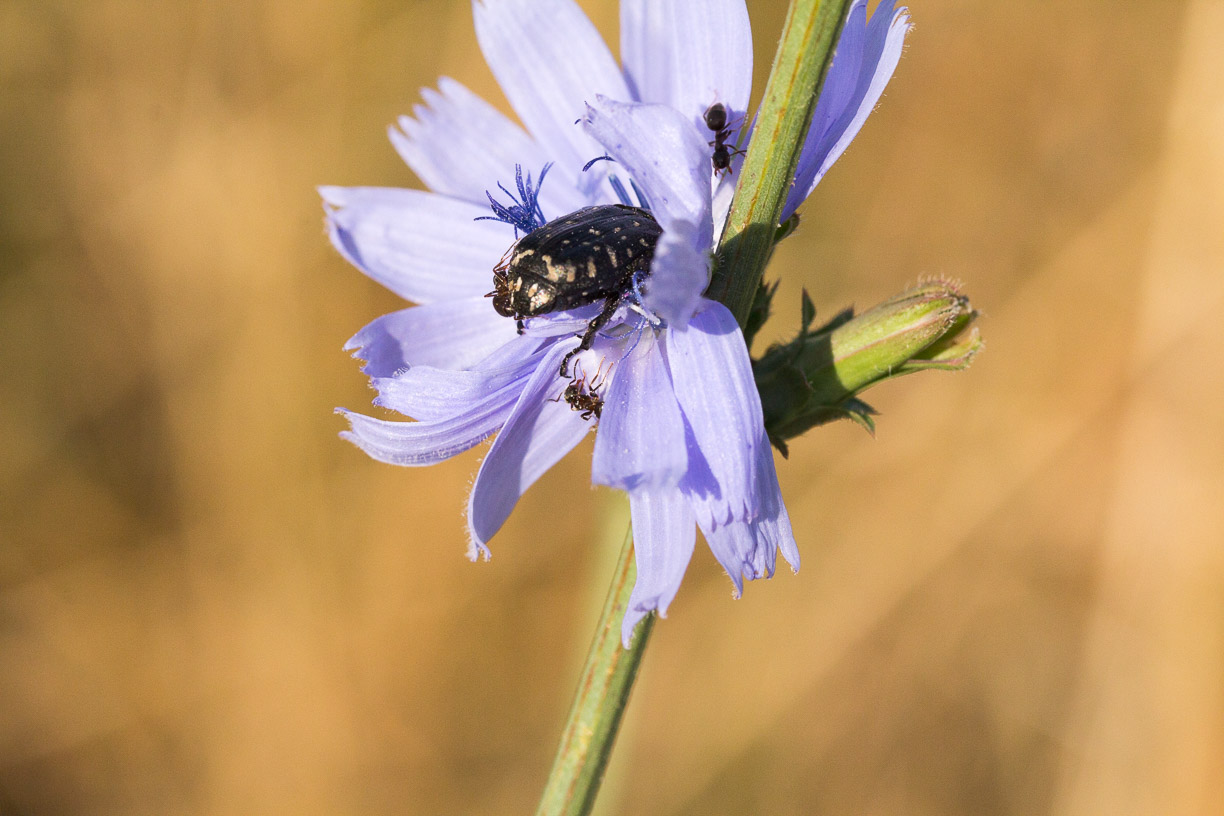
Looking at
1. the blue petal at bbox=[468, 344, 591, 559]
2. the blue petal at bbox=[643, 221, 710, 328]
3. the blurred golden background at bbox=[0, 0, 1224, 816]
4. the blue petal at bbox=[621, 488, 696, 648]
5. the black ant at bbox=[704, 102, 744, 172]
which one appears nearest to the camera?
the blue petal at bbox=[643, 221, 710, 328]

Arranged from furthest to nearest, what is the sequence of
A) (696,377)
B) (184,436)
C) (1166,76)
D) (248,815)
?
(1166,76) → (184,436) → (248,815) → (696,377)

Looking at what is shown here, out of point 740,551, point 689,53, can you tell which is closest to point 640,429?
point 740,551

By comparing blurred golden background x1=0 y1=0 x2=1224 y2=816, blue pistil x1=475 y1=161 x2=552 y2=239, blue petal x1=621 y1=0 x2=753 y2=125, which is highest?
blue petal x1=621 y1=0 x2=753 y2=125

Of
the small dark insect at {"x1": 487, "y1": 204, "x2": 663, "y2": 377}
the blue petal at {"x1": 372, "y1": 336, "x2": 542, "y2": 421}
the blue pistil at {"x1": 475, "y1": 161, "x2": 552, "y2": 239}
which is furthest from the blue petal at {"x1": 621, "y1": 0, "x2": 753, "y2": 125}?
the blue petal at {"x1": 372, "y1": 336, "x2": 542, "y2": 421}

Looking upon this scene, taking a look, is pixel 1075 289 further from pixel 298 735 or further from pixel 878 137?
pixel 298 735

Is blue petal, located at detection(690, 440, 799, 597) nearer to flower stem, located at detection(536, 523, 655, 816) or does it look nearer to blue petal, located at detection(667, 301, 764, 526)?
blue petal, located at detection(667, 301, 764, 526)

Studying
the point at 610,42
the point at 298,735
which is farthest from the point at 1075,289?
the point at 298,735

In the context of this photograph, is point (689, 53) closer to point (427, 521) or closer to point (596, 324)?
point (596, 324)
